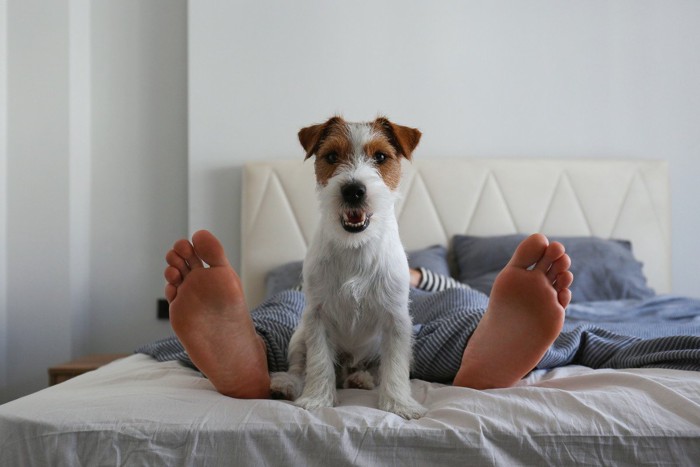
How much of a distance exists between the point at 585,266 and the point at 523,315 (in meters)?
1.58

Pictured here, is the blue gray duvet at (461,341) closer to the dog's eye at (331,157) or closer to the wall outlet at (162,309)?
the dog's eye at (331,157)

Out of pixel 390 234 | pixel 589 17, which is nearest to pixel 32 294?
pixel 390 234

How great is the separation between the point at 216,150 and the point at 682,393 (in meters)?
2.61

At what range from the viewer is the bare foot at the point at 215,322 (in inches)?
51.6

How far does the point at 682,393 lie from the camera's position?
1.14m

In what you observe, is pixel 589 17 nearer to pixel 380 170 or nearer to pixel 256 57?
pixel 256 57

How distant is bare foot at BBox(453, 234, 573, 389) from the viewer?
1.29m

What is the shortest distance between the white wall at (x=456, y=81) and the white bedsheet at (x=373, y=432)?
7.14ft

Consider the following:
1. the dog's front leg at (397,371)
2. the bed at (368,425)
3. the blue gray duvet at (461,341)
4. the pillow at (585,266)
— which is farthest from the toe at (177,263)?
the pillow at (585,266)

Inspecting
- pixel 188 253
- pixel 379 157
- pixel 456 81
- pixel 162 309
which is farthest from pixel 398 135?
pixel 162 309

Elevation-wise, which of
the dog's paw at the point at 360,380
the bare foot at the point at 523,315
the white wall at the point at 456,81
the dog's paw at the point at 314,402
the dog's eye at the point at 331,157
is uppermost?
the white wall at the point at 456,81

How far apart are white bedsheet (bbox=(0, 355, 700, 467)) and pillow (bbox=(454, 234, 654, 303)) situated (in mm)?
1474

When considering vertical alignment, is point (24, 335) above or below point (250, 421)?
below

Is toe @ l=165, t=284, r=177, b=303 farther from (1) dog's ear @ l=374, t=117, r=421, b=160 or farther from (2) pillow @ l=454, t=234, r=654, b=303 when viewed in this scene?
(2) pillow @ l=454, t=234, r=654, b=303
